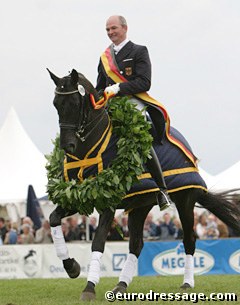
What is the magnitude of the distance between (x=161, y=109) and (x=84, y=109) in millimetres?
1709

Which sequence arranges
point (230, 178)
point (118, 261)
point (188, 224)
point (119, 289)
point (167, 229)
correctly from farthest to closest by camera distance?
1. point (230, 178)
2. point (167, 229)
3. point (118, 261)
4. point (188, 224)
5. point (119, 289)

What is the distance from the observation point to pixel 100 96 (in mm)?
11266

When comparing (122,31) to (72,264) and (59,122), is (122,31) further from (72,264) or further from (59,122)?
(72,264)

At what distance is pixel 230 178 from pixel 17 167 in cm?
660

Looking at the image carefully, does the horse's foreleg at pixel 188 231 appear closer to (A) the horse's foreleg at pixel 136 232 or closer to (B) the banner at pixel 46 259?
(A) the horse's foreleg at pixel 136 232

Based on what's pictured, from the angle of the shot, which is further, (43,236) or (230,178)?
(230,178)

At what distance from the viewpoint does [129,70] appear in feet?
38.0

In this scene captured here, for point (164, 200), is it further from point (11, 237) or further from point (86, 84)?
point (11, 237)

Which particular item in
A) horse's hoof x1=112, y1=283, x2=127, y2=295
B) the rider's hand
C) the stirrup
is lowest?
horse's hoof x1=112, y1=283, x2=127, y2=295

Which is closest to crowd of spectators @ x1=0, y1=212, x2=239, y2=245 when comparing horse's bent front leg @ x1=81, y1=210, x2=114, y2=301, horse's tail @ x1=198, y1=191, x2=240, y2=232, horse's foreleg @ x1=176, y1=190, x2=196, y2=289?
horse's tail @ x1=198, y1=191, x2=240, y2=232

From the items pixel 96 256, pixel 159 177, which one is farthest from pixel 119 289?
pixel 159 177

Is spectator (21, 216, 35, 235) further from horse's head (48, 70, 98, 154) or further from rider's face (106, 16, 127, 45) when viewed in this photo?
horse's head (48, 70, 98, 154)

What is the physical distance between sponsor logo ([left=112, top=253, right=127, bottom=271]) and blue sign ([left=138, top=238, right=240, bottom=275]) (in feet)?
1.28

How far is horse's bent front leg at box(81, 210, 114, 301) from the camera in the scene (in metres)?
10.4
